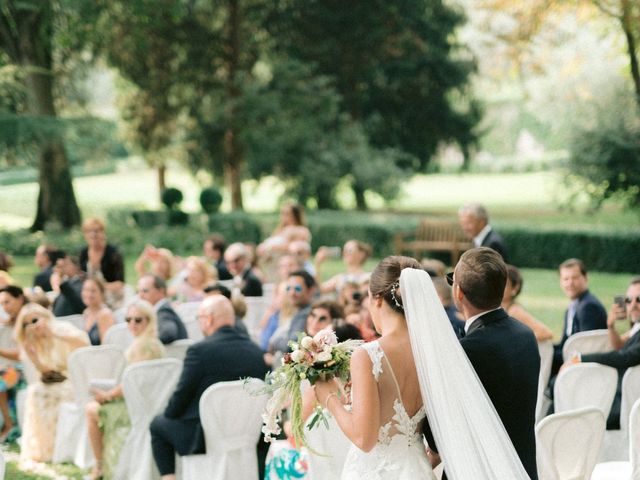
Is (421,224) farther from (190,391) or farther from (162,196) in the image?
(190,391)

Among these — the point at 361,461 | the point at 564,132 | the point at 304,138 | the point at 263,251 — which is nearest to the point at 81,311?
the point at 263,251

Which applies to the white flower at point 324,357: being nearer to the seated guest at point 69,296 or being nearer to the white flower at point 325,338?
the white flower at point 325,338

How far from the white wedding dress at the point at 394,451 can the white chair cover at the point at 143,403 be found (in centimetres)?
296

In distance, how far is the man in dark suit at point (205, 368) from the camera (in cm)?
627

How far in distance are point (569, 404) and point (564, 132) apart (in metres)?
16.3

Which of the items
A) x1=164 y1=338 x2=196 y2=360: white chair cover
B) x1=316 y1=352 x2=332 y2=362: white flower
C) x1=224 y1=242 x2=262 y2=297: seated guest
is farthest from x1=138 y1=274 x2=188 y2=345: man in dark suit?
x1=316 y1=352 x2=332 y2=362: white flower

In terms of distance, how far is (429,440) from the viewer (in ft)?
12.9

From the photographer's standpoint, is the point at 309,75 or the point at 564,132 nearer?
the point at 564,132

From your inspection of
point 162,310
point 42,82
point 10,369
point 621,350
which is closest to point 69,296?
point 10,369

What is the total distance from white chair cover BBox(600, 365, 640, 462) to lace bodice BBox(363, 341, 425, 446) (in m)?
3.02

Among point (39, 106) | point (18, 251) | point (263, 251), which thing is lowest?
point (18, 251)

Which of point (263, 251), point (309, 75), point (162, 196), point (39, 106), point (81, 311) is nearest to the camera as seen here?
point (81, 311)

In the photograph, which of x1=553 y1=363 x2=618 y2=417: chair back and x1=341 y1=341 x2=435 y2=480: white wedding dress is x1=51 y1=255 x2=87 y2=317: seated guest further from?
x1=341 y1=341 x2=435 y2=480: white wedding dress

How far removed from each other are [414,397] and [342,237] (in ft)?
65.3
